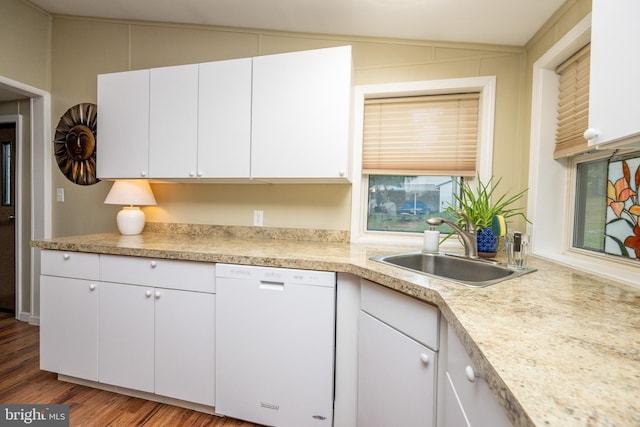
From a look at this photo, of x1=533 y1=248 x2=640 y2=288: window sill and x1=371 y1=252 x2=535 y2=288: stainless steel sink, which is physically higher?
x1=533 y1=248 x2=640 y2=288: window sill

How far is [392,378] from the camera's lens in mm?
1134

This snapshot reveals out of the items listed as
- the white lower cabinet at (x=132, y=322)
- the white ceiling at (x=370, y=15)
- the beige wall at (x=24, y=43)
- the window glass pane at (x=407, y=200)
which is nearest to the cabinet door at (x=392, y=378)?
the white lower cabinet at (x=132, y=322)

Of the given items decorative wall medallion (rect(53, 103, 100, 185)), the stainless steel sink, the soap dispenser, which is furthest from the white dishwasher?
decorative wall medallion (rect(53, 103, 100, 185))

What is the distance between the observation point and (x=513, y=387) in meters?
0.44

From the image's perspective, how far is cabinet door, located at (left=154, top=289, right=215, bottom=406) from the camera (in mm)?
1517

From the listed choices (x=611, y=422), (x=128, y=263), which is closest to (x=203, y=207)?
(x=128, y=263)

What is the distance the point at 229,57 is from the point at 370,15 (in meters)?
1.06

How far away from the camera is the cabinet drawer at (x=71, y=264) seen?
1.68 metres

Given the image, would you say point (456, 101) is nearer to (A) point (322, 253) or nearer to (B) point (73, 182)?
(A) point (322, 253)

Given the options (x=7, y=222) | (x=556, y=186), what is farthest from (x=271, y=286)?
(x=7, y=222)

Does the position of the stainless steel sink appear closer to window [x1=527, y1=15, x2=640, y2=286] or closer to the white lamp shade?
window [x1=527, y1=15, x2=640, y2=286]

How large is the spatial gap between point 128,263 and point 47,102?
6.25 ft

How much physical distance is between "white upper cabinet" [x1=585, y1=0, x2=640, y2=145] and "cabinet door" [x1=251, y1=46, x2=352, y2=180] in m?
1.01

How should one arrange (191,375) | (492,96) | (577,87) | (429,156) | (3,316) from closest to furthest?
1. (577,87)
2. (191,375)
3. (492,96)
4. (429,156)
5. (3,316)
